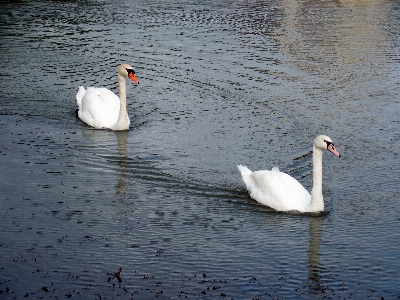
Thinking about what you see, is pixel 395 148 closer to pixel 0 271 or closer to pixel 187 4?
pixel 0 271

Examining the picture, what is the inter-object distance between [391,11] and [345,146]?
18890mm

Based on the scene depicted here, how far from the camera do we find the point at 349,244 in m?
11.4

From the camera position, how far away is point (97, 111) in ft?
56.7

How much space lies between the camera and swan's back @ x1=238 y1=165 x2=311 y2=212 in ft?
41.6

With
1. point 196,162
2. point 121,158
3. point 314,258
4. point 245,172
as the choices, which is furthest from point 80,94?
point 314,258

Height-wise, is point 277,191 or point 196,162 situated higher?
point 196,162

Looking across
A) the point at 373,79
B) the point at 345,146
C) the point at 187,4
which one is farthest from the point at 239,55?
the point at 187,4

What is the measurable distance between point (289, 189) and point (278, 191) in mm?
205

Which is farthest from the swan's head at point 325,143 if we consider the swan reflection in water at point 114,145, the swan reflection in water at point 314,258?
the swan reflection in water at point 114,145

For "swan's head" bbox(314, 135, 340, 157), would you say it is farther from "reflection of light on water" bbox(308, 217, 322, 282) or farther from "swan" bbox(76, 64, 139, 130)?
"swan" bbox(76, 64, 139, 130)

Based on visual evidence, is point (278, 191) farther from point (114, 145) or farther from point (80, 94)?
point (80, 94)

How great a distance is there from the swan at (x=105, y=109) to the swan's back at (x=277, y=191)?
14.9 feet

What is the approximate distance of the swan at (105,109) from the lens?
1697 centimetres

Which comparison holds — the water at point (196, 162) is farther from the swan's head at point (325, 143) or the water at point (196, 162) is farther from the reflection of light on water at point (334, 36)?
the swan's head at point (325, 143)
